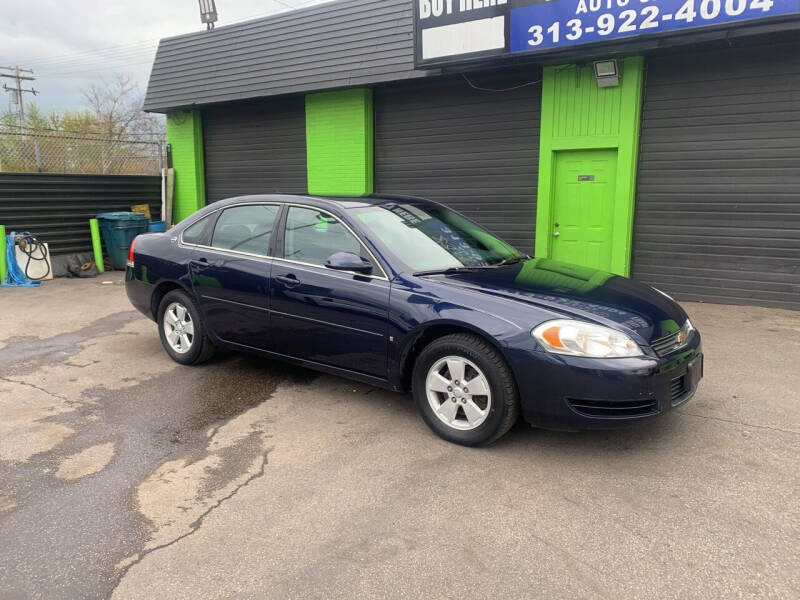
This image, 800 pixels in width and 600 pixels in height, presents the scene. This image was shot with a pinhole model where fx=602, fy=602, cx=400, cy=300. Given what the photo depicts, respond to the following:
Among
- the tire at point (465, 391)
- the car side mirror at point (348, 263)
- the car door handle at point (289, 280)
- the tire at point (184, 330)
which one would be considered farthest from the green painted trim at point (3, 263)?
the tire at point (465, 391)

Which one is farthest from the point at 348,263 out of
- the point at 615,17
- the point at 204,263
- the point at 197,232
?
the point at 615,17

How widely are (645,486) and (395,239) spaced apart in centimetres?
224

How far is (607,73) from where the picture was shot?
8.22 m

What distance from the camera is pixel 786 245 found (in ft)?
25.3

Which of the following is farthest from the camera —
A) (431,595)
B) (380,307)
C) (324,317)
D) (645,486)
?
(324,317)

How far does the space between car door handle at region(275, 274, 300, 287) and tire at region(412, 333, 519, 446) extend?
117 cm

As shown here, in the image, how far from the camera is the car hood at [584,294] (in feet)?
11.5

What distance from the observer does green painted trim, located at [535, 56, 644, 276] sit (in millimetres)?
8281

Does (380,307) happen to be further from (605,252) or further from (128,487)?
(605,252)

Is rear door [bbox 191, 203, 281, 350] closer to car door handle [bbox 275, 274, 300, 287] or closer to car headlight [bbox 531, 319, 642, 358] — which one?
car door handle [bbox 275, 274, 300, 287]

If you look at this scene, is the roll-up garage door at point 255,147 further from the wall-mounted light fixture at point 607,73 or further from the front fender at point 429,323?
the front fender at point 429,323

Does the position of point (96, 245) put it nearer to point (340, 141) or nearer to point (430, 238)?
point (340, 141)

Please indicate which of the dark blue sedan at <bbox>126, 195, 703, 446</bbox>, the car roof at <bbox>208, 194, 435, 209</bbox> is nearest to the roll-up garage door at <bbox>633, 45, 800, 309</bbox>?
the dark blue sedan at <bbox>126, 195, 703, 446</bbox>

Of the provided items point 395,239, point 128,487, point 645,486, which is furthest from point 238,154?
point 645,486
